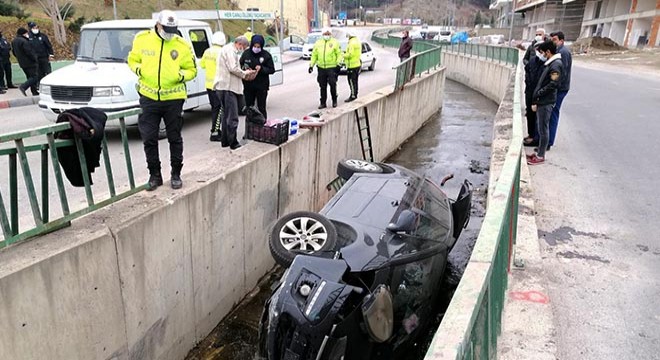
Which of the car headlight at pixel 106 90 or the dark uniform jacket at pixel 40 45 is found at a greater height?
the dark uniform jacket at pixel 40 45

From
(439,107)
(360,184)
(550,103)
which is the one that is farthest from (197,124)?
(439,107)

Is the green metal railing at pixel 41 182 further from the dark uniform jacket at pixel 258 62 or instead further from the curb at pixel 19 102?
the curb at pixel 19 102

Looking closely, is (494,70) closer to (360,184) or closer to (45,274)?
(360,184)

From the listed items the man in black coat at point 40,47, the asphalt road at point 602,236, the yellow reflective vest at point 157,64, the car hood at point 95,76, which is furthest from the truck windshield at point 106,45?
the asphalt road at point 602,236

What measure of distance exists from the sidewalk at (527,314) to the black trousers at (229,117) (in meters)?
4.44

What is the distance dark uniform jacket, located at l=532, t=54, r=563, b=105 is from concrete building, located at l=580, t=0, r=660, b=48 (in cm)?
4134

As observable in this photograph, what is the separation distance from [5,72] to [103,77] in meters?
8.25

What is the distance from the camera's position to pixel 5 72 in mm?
14047

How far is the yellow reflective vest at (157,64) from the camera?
5.08m

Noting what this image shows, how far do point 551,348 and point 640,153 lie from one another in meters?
7.13

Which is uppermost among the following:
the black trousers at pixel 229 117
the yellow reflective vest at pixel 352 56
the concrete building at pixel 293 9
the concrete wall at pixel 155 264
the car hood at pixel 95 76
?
the concrete building at pixel 293 9

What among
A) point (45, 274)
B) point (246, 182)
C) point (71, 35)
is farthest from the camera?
point (71, 35)

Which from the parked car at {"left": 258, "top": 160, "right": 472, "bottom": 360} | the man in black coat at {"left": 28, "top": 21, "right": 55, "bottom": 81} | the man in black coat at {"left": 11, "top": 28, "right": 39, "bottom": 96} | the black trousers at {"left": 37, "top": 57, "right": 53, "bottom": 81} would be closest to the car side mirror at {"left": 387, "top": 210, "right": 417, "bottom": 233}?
the parked car at {"left": 258, "top": 160, "right": 472, "bottom": 360}

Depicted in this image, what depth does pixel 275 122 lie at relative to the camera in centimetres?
689
